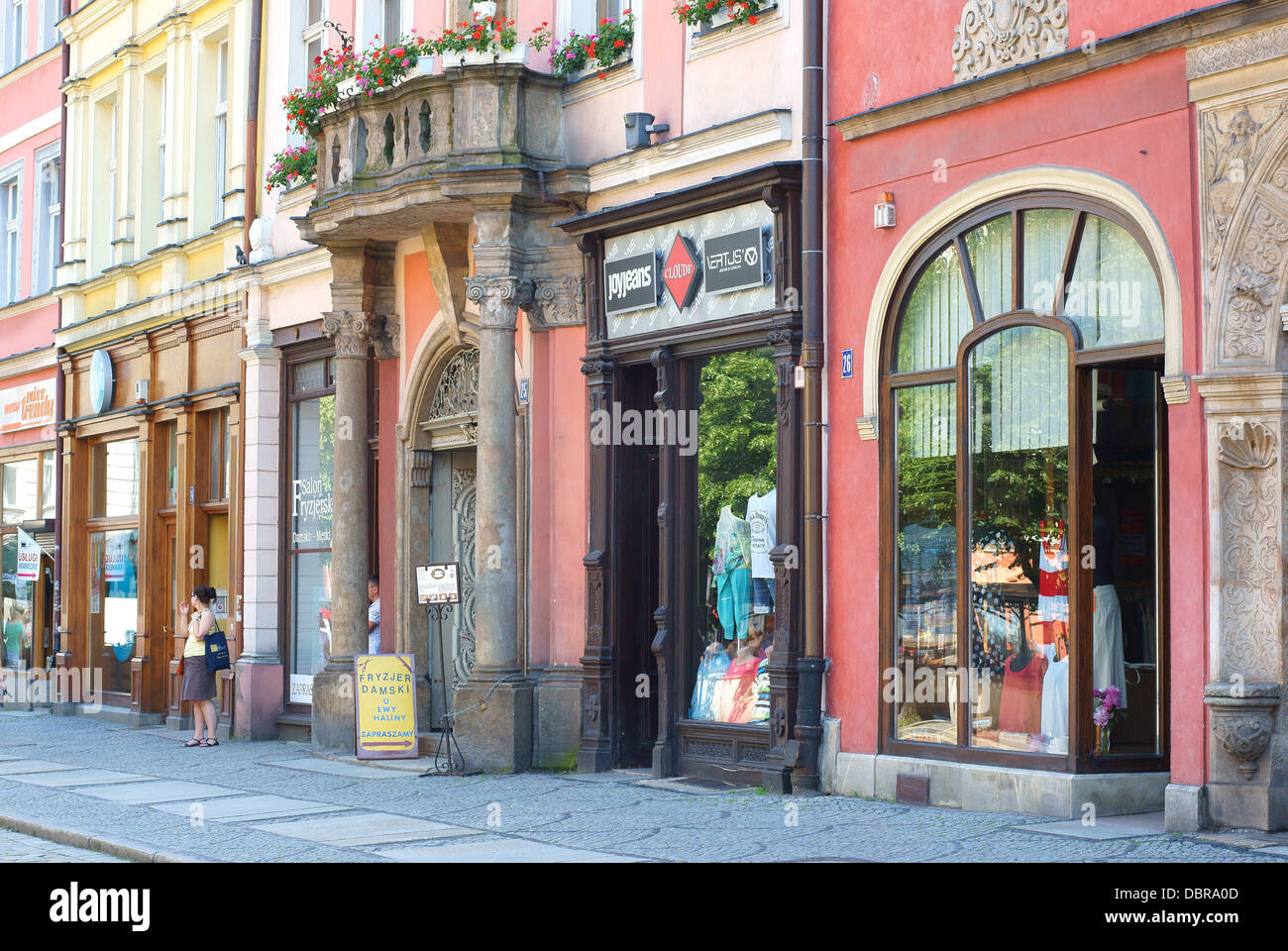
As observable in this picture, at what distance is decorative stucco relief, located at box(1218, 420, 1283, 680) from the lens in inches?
379

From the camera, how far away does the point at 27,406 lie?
27141 mm

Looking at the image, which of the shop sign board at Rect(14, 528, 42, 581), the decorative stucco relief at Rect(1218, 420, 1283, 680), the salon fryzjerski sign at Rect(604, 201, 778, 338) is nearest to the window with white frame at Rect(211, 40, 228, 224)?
the shop sign board at Rect(14, 528, 42, 581)

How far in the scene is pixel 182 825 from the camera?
11828 millimetres

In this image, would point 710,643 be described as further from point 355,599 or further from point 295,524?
point 295,524

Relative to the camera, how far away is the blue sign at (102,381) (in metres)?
24.3

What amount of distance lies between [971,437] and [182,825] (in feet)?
19.5

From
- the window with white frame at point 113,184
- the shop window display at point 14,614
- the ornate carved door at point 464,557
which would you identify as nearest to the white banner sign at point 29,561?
the shop window display at point 14,614

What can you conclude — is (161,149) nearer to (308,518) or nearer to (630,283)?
(308,518)

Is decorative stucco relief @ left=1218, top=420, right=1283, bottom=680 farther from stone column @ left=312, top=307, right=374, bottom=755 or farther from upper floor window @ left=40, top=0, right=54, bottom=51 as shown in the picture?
upper floor window @ left=40, top=0, right=54, bottom=51

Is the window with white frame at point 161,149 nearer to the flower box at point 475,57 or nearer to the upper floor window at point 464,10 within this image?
the upper floor window at point 464,10

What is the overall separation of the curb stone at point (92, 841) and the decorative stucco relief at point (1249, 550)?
592 centimetres

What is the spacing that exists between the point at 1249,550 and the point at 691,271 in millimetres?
5684

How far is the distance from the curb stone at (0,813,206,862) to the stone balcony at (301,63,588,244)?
645 cm
